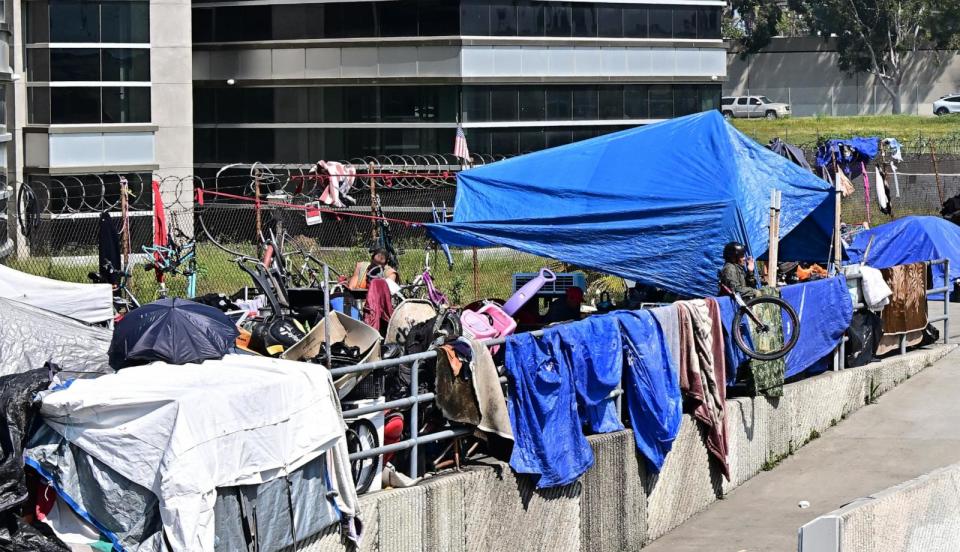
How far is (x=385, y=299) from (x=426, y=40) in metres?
18.9

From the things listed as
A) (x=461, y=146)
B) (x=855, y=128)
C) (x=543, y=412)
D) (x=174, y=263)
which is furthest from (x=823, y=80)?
(x=543, y=412)

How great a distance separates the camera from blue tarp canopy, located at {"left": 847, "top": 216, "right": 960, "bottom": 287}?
21500 mm

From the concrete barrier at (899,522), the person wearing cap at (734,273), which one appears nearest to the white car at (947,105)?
the person wearing cap at (734,273)

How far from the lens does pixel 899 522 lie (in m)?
8.44

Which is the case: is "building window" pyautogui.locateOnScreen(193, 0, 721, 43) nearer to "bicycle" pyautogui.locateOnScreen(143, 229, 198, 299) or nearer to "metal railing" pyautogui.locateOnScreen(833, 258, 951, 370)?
"bicycle" pyautogui.locateOnScreen(143, 229, 198, 299)

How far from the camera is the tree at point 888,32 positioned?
2879 inches

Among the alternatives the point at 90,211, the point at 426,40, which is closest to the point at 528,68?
the point at 426,40

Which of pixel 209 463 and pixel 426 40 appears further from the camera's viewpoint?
pixel 426 40

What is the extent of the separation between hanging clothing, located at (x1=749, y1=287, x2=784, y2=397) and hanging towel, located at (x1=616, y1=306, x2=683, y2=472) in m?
1.97

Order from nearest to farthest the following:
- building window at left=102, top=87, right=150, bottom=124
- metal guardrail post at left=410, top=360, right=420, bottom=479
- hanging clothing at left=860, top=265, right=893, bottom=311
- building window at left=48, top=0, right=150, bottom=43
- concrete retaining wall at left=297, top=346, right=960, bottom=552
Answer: concrete retaining wall at left=297, top=346, right=960, bottom=552
metal guardrail post at left=410, top=360, right=420, bottom=479
hanging clothing at left=860, top=265, right=893, bottom=311
building window at left=48, top=0, right=150, bottom=43
building window at left=102, top=87, right=150, bottom=124

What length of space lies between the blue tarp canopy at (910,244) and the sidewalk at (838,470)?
15.0 feet

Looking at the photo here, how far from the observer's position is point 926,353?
18047 millimetres

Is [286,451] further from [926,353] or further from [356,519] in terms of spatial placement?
[926,353]

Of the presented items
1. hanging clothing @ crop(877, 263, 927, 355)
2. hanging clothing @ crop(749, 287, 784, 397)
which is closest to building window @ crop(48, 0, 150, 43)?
hanging clothing @ crop(877, 263, 927, 355)
